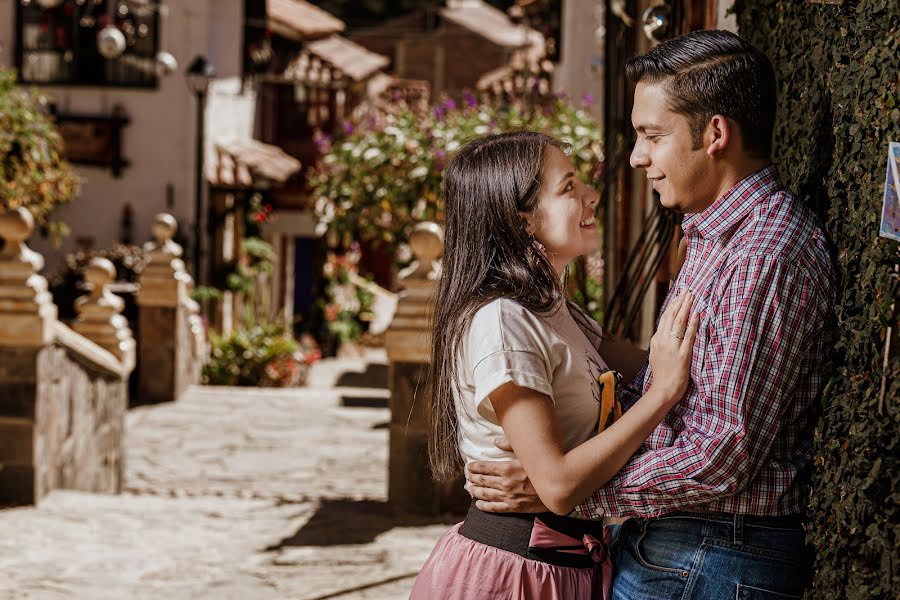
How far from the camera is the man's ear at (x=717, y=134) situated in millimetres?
2002

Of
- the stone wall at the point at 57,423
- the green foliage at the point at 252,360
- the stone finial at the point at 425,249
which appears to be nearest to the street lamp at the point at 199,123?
the green foliage at the point at 252,360

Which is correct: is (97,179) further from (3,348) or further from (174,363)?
(3,348)

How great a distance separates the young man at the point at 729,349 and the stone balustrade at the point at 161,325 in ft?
31.7

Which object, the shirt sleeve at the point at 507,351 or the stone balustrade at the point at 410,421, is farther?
the stone balustrade at the point at 410,421

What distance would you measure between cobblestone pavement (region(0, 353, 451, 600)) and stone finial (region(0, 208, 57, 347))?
1.00m

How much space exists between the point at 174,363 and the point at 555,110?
4423 millimetres

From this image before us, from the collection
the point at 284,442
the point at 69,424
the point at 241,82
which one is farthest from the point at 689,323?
the point at 241,82

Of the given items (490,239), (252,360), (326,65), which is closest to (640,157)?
(490,239)

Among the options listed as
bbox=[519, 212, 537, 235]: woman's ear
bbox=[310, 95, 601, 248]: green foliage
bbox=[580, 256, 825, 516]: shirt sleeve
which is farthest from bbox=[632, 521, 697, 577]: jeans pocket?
bbox=[310, 95, 601, 248]: green foliage

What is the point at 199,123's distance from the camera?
53.1ft

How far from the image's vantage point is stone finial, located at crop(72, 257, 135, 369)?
30.0ft

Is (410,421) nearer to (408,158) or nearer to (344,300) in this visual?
(408,158)

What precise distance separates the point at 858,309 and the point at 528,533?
0.79 m

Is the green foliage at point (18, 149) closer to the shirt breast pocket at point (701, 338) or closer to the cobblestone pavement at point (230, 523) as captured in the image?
the cobblestone pavement at point (230, 523)
